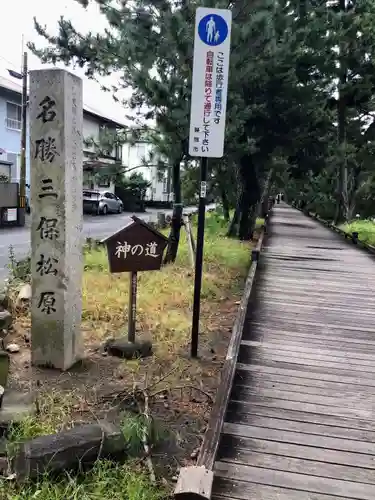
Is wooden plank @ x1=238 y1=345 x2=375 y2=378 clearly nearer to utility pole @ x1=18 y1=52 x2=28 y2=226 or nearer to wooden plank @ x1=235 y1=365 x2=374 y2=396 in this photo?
wooden plank @ x1=235 y1=365 x2=374 y2=396

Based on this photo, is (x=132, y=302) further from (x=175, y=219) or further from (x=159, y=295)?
(x=175, y=219)

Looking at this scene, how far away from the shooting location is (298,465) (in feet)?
10.7

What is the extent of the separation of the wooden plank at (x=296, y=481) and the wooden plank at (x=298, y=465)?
42 millimetres

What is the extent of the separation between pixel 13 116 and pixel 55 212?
856 inches

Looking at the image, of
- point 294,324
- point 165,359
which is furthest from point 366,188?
point 165,359

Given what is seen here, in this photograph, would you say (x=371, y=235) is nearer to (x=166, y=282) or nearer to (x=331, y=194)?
(x=166, y=282)

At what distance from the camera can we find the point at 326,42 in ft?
38.0

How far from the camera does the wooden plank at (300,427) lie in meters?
3.62

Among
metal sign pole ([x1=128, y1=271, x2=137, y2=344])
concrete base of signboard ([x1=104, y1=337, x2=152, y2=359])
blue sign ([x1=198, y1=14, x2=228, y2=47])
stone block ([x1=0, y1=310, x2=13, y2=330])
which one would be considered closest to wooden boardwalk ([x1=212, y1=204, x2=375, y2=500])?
concrete base of signboard ([x1=104, y1=337, x2=152, y2=359])

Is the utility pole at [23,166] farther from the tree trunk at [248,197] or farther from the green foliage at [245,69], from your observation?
the tree trunk at [248,197]

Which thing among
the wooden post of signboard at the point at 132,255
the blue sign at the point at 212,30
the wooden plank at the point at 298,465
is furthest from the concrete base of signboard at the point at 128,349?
the blue sign at the point at 212,30

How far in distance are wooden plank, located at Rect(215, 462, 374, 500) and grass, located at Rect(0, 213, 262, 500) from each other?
53 centimetres

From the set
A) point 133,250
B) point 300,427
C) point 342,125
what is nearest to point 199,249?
point 133,250

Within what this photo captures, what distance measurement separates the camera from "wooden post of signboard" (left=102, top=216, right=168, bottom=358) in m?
4.52
